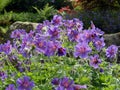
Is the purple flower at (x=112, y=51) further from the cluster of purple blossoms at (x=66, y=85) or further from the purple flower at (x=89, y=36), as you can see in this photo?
the cluster of purple blossoms at (x=66, y=85)

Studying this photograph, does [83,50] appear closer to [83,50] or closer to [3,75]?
[83,50]

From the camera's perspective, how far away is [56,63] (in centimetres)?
374

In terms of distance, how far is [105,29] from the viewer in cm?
899

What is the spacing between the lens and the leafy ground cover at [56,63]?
3279 millimetres

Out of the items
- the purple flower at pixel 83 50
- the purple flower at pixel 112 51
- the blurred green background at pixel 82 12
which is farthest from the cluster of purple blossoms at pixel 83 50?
the blurred green background at pixel 82 12

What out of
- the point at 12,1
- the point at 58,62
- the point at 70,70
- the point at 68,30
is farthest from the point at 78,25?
the point at 12,1

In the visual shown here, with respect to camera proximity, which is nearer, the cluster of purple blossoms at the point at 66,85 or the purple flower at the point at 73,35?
the cluster of purple blossoms at the point at 66,85

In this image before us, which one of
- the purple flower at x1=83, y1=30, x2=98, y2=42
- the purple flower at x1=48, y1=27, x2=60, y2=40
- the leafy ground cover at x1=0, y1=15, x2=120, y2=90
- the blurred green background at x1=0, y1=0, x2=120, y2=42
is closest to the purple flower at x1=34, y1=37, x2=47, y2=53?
the leafy ground cover at x1=0, y1=15, x2=120, y2=90

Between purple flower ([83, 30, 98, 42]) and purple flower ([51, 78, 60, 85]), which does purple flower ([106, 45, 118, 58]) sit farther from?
purple flower ([51, 78, 60, 85])

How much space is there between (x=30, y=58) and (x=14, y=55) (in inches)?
10.1

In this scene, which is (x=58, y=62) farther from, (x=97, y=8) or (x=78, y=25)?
(x=97, y=8)

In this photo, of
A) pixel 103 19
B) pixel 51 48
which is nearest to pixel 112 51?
pixel 51 48

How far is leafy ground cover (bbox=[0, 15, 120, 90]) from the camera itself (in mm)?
3279

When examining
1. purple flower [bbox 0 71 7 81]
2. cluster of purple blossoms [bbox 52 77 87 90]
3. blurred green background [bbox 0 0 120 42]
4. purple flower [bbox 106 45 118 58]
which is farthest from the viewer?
blurred green background [bbox 0 0 120 42]
